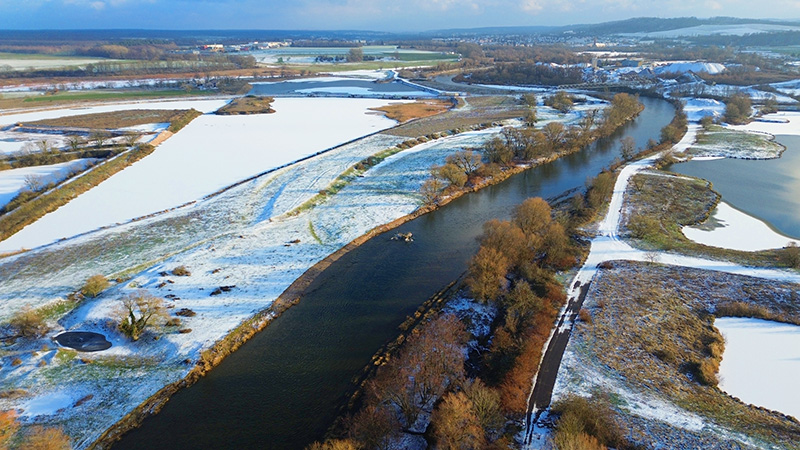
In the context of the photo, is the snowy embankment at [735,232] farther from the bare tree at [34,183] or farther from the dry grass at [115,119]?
the dry grass at [115,119]

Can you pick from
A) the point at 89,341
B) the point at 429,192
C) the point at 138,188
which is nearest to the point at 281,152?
the point at 138,188

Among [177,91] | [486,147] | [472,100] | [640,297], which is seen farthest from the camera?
[177,91]

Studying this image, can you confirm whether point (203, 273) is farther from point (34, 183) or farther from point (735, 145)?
point (735, 145)

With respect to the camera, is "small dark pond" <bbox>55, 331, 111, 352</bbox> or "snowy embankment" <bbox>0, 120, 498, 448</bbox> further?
"small dark pond" <bbox>55, 331, 111, 352</bbox>

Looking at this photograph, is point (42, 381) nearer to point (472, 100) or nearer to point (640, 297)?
point (640, 297)

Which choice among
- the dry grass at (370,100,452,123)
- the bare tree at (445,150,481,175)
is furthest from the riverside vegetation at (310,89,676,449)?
the dry grass at (370,100,452,123)

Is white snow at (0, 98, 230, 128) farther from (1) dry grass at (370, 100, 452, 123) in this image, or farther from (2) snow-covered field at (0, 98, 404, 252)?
(1) dry grass at (370, 100, 452, 123)
